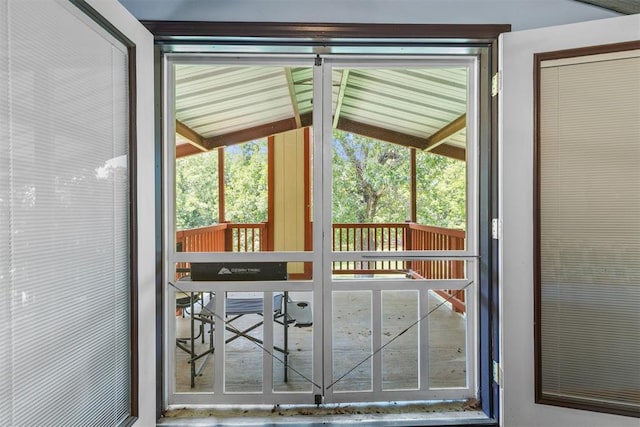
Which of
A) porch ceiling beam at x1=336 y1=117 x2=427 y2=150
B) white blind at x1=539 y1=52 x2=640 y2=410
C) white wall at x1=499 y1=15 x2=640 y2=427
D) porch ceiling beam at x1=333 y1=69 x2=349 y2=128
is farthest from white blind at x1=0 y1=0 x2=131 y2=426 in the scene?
white blind at x1=539 y1=52 x2=640 y2=410

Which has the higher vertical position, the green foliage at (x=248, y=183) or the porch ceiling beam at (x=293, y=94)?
the porch ceiling beam at (x=293, y=94)

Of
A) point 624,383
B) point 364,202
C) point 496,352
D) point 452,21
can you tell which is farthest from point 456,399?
point 452,21

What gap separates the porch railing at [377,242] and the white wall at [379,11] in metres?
1.14

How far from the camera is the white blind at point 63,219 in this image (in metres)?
1.03

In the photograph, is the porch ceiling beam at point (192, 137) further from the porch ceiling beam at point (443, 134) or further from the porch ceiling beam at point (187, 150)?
the porch ceiling beam at point (443, 134)

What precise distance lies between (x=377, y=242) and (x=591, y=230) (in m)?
1.07

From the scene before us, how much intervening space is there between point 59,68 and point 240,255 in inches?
47.8

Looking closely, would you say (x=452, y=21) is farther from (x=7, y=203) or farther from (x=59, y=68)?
(x=7, y=203)

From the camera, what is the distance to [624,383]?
167 centimetres

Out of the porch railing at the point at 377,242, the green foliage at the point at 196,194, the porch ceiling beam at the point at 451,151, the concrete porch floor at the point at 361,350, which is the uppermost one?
the porch ceiling beam at the point at 451,151

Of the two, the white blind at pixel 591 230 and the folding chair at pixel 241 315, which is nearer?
the white blind at pixel 591 230

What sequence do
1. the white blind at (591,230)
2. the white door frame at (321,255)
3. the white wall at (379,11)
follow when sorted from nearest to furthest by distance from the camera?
the white blind at (591,230) → the white wall at (379,11) → the white door frame at (321,255)

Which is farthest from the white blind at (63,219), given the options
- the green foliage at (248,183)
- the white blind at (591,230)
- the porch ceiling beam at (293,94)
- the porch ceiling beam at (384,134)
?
the white blind at (591,230)

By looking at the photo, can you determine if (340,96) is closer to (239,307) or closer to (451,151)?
(451,151)
